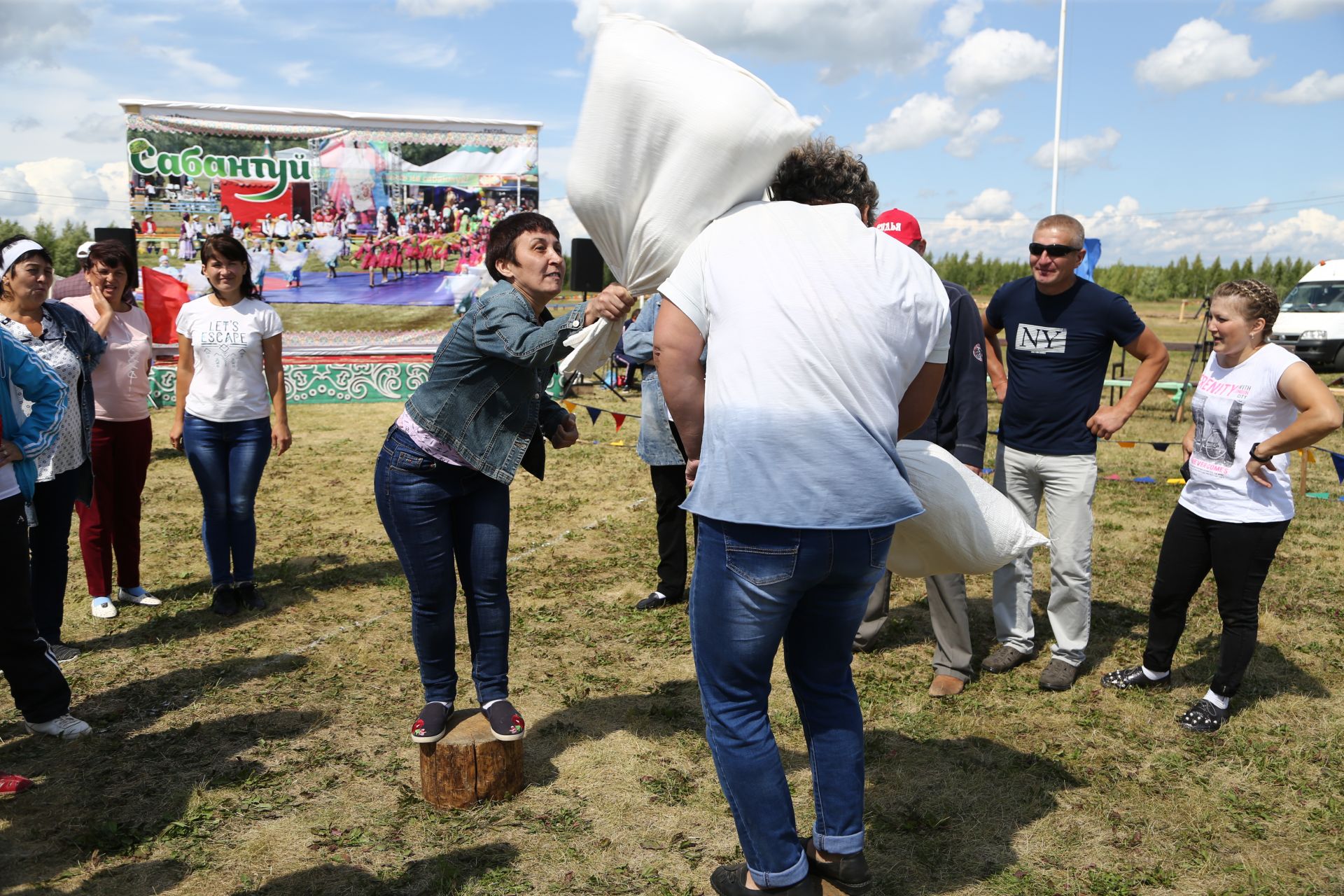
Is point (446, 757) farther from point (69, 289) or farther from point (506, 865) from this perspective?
point (69, 289)

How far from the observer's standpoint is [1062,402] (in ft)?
13.8

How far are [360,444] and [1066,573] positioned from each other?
8.51 meters

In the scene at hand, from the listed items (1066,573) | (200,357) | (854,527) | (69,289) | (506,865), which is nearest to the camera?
(854,527)

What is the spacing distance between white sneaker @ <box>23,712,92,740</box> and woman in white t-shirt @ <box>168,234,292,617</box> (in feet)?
4.95

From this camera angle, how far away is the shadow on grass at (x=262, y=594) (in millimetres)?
4926

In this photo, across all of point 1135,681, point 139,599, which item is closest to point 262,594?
point 139,599

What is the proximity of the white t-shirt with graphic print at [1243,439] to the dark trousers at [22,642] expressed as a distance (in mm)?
4611

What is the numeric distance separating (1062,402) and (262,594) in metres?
4.59

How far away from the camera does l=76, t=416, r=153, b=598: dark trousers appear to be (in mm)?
5141

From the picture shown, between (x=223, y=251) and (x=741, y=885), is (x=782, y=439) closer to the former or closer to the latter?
(x=741, y=885)

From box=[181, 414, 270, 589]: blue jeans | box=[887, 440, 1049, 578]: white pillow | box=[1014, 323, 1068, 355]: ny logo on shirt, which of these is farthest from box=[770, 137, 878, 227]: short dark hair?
box=[181, 414, 270, 589]: blue jeans

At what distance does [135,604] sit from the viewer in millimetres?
5371

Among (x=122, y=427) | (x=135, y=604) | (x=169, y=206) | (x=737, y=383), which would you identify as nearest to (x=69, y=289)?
(x=122, y=427)

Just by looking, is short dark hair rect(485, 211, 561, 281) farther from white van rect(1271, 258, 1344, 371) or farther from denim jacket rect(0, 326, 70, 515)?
white van rect(1271, 258, 1344, 371)
